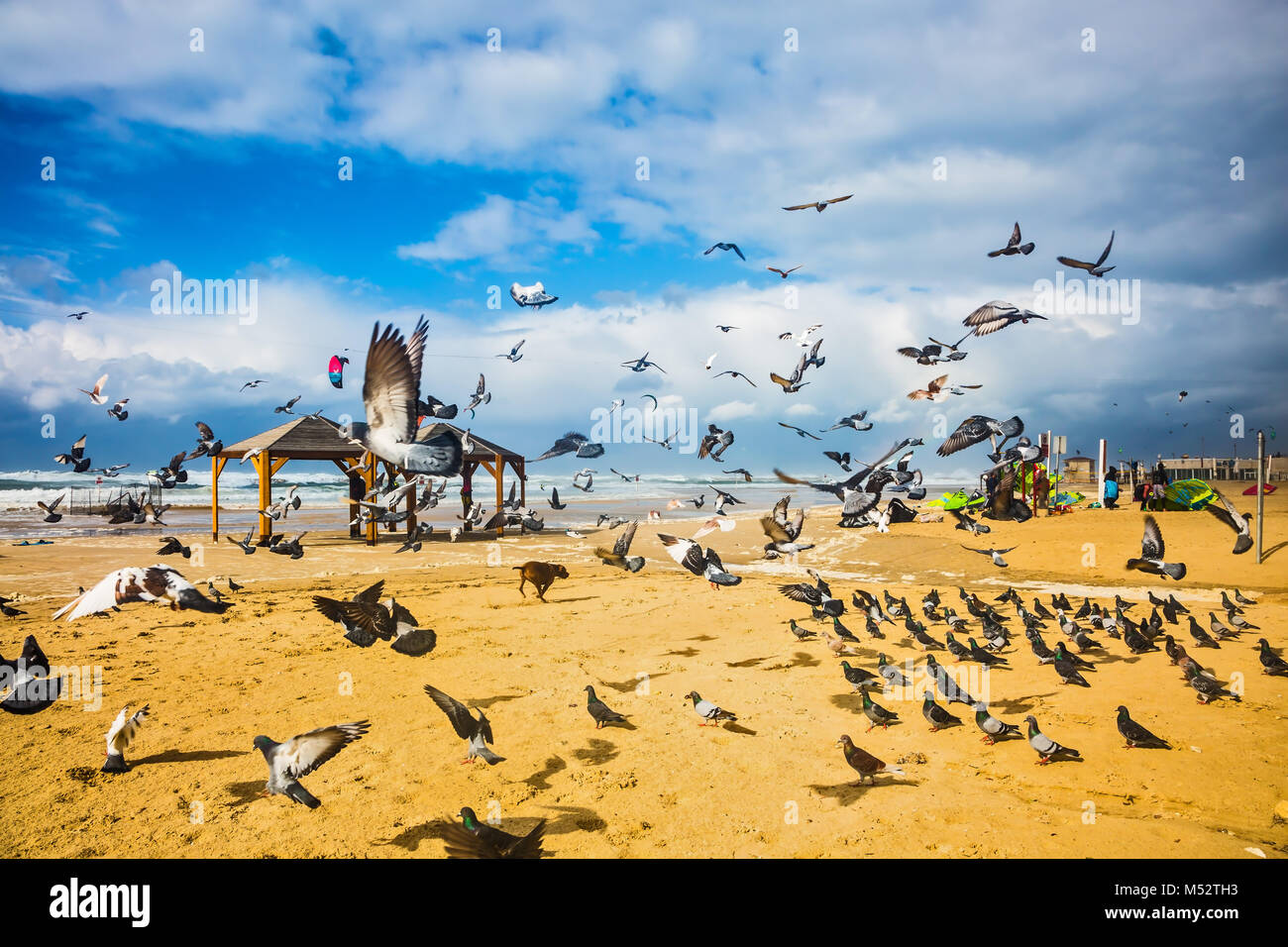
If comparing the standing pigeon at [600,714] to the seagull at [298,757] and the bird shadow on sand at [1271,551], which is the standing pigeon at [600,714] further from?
the bird shadow on sand at [1271,551]

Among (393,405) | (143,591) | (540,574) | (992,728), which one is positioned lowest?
(992,728)

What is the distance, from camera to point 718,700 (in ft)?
27.5

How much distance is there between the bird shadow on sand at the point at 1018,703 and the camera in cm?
780

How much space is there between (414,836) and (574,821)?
52.3 inches

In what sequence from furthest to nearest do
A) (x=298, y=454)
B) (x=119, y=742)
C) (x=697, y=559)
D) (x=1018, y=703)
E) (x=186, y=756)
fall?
(x=298, y=454) → (x=697, y=559) → (x=1018, y=703) → (x=186, y=756) → (x=119, y=742)

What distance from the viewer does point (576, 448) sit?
1027cm

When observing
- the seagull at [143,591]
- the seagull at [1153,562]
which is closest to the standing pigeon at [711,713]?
the seagull at [143,591]

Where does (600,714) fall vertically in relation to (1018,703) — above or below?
above

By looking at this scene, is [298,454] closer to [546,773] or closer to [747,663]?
[747,663]

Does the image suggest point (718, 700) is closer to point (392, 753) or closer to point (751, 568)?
point (392, 753)

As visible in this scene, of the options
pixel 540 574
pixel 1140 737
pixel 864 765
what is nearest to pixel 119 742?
pixel 864 765

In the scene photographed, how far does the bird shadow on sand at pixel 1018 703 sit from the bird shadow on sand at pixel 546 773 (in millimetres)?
5332

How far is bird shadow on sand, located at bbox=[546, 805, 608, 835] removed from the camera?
17.4 ft

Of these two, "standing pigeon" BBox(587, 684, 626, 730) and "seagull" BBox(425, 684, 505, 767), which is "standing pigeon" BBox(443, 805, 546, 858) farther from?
"standing pigeon" BBox(587, 684, 626, 730)
